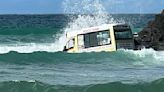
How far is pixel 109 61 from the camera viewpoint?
26.9 meters

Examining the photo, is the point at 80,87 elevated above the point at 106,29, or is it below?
below

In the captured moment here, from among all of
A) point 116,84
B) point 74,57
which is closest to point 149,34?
point 74,57

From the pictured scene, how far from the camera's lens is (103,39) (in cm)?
2980

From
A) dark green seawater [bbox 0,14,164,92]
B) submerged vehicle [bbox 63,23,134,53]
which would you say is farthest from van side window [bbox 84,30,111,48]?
dark green seawater [bbox 0,14,164,92]

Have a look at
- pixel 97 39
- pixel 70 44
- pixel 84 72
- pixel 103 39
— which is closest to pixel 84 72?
pixel 84 72

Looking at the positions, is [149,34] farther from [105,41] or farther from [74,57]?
[74,57]

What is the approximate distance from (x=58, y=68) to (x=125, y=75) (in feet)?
11.5

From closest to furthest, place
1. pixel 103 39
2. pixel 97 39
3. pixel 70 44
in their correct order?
pixel 103 39
pixel 97 39
pixel 70 44

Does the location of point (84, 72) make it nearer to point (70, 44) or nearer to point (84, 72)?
point (84, 72)

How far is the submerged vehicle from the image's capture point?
29688mm

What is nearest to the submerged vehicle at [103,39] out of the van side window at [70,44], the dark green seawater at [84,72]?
the van side window at [70,44]

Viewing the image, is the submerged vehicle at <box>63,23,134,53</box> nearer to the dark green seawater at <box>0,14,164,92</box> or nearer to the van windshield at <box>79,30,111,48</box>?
the van windshield at <box>79,30,111,48</box>

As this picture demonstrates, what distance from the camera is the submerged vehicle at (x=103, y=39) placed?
29688 mm

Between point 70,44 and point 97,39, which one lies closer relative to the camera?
point 97,39
